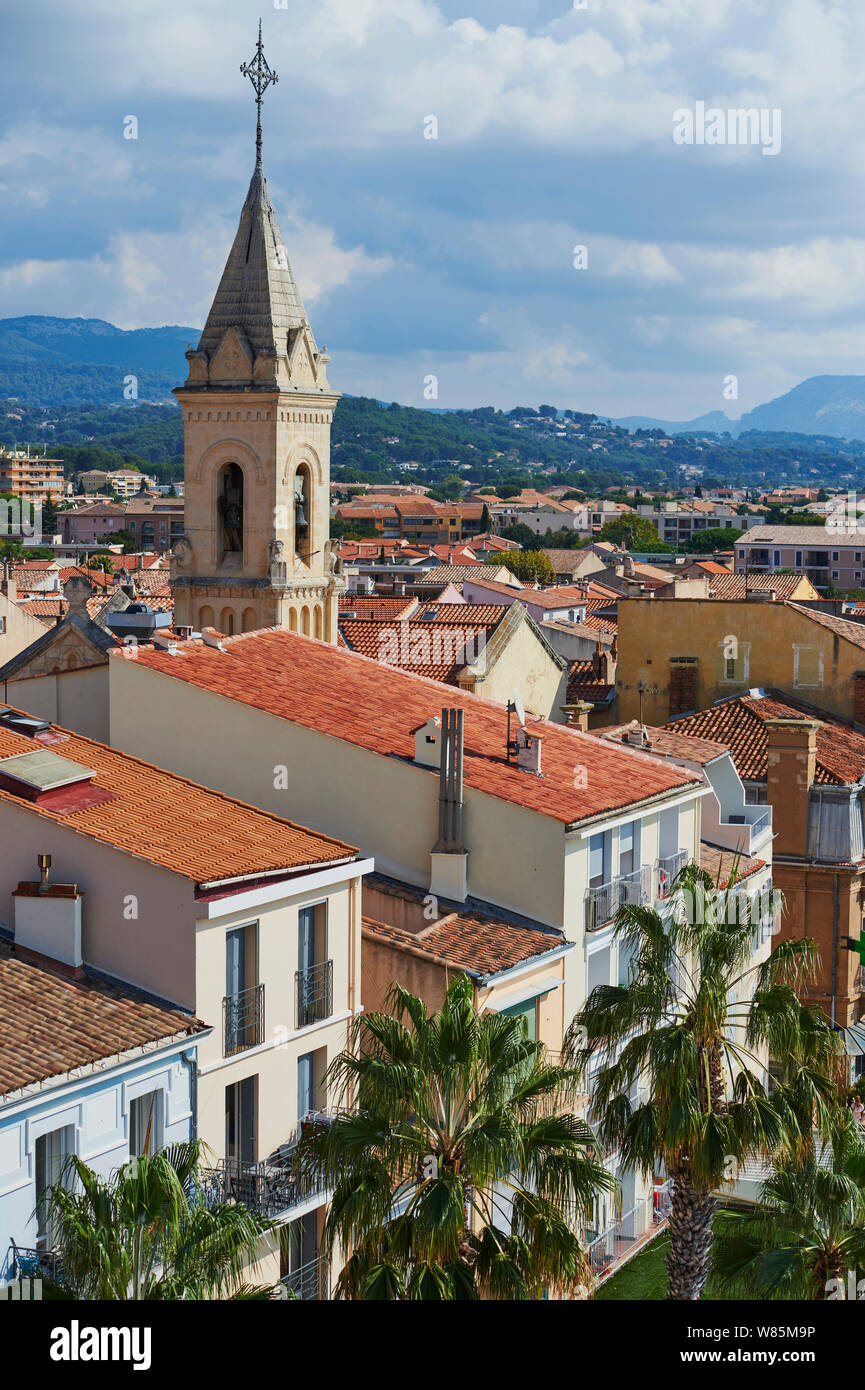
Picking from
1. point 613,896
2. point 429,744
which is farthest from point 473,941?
point 613,896

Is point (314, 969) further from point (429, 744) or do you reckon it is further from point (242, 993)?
point (429, 744)

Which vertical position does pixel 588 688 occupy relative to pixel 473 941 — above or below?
above

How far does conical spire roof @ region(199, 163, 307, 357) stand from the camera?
41406mm

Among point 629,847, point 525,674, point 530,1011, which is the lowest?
point 530,1011

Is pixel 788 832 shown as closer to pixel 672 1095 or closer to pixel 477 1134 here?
pixel 672 1095

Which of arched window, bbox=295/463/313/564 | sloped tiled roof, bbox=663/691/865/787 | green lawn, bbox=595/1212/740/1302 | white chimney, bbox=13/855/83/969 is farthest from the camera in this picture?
arched window, bbox=295/463/313/564

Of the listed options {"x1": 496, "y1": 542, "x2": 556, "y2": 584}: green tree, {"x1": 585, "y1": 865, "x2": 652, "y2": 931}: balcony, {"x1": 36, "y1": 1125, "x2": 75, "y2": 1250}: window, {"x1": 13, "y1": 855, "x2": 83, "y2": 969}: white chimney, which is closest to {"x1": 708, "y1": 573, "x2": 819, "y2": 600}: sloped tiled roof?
{"x1": 585, "y1": 865, "x2": 652, "y2": 931}: balcony

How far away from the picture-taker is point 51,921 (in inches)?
779

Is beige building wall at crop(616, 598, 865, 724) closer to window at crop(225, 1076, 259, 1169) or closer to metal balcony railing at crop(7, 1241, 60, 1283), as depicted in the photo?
window at crop(225, 1076, 259, 1169)

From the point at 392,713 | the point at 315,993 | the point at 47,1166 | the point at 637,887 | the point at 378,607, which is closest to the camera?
the point at 47,1166

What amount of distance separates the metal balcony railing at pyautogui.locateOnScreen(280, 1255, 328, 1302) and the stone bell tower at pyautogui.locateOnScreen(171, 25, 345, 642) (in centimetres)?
2229

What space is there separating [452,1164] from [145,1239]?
280 centimetres

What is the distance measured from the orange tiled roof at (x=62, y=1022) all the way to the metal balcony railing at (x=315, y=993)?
2106 millimetres

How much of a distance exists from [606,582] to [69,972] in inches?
5001
